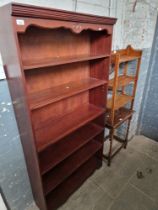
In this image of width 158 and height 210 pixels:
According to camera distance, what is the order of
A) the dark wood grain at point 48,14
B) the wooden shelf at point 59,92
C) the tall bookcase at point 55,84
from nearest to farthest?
the dark wood grain at point 48,14 → the tall bookcase at point 55,84 → the wooden shelf at point 59,92

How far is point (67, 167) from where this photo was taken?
1604mm

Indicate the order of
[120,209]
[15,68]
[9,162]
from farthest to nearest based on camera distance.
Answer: [120,209], [9,162], [15,68]

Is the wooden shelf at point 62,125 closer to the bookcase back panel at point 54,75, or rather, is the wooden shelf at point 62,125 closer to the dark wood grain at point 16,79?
the dark wood grain at point 16,79

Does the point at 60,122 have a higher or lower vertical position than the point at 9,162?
higher

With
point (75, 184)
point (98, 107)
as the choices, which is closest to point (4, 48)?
point (98, 107)

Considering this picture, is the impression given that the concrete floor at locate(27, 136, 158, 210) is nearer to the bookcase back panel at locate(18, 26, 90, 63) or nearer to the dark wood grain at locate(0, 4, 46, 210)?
the dark wood grain at locate(0, 4, 46, 210)

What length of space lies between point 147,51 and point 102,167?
1.70 m

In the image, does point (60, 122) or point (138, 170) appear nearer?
point (60, 122)

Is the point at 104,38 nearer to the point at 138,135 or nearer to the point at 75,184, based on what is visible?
the point at 75,184

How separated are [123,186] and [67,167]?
760mm

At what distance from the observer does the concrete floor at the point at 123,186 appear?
5.27 ft

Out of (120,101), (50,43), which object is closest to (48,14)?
(50,43)

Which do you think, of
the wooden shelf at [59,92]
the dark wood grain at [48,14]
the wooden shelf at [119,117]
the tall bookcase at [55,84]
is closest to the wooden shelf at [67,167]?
the tall bookcase at [55,84]

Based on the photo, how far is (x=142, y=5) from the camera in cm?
169
